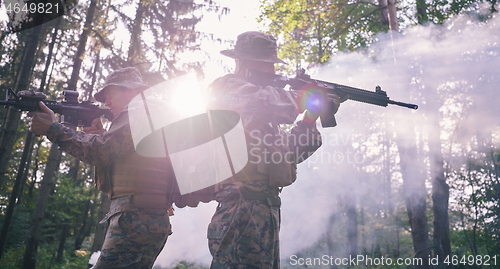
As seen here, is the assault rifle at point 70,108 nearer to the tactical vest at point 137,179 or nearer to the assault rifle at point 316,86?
the tactical vest at point 137,179

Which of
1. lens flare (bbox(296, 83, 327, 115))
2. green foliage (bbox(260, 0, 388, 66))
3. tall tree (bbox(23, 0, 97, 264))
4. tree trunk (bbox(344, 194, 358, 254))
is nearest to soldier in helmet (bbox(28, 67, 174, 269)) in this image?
lens flare (bbox(296, 83, 327, 115))

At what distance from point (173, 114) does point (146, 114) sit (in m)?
0.30

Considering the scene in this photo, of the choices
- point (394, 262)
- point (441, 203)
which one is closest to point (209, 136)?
point (441, 203)

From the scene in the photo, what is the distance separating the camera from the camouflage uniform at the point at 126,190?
2801 millimetres

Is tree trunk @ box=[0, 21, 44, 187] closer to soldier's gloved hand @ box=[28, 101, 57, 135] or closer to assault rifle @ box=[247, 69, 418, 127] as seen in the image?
soldier's gloved hand @ box=[28, 101, 57, 135]

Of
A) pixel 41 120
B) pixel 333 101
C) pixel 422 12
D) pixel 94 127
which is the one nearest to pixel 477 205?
pixel 422 12

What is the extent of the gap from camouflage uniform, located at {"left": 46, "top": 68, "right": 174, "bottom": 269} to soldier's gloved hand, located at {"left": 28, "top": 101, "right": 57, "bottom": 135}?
0.06 meters

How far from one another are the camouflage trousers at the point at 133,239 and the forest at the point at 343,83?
5826 mm

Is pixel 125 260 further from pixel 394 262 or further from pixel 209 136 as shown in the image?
pixel 394 262

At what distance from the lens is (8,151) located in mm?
7215

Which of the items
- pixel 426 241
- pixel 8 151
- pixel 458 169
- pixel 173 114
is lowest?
pixel 426 241

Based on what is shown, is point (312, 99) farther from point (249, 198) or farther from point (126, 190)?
point (126, 190)

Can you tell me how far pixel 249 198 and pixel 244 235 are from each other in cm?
26

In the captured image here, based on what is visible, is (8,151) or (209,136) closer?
(209,136)
